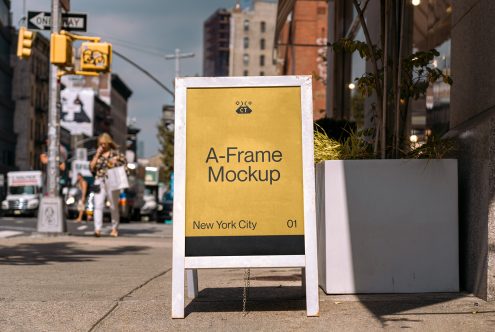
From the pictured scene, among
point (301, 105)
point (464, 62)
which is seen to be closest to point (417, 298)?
point (301, 105)

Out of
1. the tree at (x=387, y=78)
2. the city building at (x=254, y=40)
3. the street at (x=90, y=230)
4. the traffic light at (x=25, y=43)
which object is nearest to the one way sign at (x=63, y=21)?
the traffic light at (x=25, y=43)

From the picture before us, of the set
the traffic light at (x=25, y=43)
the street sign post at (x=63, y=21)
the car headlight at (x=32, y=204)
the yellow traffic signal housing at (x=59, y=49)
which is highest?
the street sign post at (x=63, y=21)

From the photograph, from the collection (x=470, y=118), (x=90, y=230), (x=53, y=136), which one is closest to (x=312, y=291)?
(x=470, y=118)

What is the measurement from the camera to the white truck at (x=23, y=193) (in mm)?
54156

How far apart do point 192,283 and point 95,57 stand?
1364 cm

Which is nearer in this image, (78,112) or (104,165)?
(104,165)

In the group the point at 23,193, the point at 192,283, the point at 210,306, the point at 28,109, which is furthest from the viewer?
the point at 28,109

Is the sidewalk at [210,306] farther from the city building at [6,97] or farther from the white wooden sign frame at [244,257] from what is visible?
the city building at [6,97]

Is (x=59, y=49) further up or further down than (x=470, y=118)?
further up

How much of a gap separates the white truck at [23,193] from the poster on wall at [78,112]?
192 feet

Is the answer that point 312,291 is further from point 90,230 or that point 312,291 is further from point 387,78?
point 90,230

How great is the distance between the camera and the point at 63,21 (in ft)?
62.1

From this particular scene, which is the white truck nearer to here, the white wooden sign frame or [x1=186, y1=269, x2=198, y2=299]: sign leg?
[x1=186, y1=269, x2=198, y2=299]: sign leg

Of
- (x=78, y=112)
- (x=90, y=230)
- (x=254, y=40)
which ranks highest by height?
(x=254, y=40)
